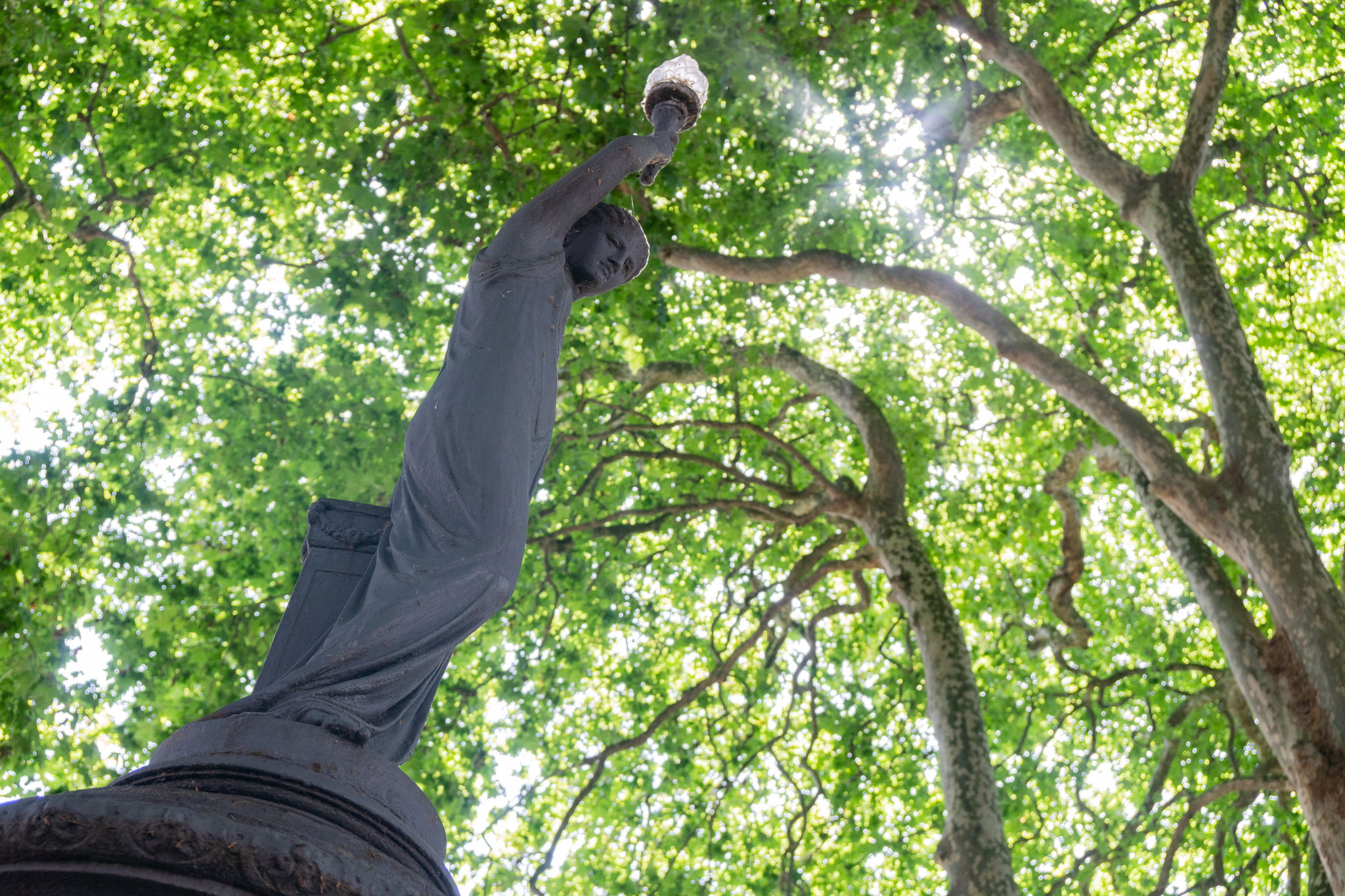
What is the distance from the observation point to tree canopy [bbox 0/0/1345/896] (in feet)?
26.9

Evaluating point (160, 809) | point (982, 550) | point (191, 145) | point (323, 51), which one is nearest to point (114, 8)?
point (191, 145)

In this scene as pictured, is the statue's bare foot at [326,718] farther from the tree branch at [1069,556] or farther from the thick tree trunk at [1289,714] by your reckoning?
the tree branch at [1069,556]

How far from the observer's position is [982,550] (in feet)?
40.9

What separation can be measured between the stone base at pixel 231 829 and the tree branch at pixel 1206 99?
302 inches

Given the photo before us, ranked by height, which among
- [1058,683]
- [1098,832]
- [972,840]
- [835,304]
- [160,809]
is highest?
[835,304]

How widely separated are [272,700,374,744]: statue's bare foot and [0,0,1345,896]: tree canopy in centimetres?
528

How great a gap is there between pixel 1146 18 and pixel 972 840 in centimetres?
955

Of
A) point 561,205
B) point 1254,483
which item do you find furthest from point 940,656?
point 561,205

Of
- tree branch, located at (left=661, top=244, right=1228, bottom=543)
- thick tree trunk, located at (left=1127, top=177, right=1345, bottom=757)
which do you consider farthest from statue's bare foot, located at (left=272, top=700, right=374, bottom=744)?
tree branch, located at (left=661, top=244, right=1228, bottom=543)

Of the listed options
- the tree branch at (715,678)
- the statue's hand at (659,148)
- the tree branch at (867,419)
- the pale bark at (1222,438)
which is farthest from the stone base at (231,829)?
the tree branch at (867,419)

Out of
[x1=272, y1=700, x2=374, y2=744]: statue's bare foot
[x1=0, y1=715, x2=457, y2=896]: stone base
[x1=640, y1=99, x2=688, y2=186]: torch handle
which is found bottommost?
[x1=0, y1=715, x2=457, y2=896]: stone base

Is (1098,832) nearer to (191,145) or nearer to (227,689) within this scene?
(227,689)

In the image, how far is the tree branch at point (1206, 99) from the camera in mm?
8281

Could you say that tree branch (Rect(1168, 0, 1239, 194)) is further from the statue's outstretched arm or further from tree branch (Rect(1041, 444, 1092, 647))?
the statue's outstretched arm
